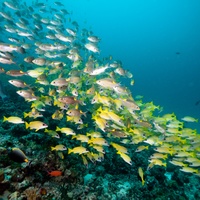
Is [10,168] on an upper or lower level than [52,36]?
lower

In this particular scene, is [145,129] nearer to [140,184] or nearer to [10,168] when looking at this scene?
[140,184]

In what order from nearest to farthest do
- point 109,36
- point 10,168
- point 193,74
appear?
point 10,168, point 193,74, point 109,36

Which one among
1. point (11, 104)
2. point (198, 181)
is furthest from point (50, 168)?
point (198, 181)

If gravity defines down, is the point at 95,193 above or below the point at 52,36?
below

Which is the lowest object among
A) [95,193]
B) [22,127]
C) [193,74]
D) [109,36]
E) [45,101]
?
[95,193]

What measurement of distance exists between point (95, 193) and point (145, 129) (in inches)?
117

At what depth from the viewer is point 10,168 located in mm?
5281

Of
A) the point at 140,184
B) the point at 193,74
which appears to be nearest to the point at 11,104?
the point at 140,184

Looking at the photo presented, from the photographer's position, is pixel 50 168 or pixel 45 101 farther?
pixel 45 101

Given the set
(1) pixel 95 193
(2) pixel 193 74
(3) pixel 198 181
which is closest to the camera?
(1) pixel 95 193

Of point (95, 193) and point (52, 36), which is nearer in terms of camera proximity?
point (95, 193)

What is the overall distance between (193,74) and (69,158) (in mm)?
148118

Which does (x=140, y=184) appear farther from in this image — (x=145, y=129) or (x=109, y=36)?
(x=109, y=36)

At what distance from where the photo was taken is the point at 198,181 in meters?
9.30
